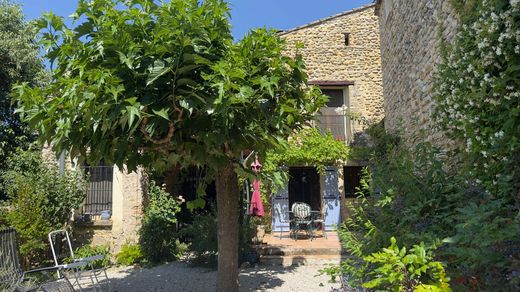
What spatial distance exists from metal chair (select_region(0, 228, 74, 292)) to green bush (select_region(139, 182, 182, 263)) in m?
3.19

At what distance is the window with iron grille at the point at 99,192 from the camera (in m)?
9.33

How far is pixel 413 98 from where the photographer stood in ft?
19.6

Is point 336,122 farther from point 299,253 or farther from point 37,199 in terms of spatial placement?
point 37,199

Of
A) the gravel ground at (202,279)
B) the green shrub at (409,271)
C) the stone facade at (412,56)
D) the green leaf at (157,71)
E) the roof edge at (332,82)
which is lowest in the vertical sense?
the gravel ground at (202,279)

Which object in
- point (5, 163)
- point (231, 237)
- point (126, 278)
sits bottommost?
point (126, 278)

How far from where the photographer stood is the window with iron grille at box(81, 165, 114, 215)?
30.6ft

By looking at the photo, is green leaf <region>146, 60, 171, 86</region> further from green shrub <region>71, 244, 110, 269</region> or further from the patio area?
green shrub <region>71, 244, 110, 269</region>

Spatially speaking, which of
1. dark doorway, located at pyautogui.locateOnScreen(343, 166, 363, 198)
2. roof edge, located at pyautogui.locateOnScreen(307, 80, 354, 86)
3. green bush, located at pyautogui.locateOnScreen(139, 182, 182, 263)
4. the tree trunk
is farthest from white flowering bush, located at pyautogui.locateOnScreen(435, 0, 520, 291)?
roof edge, located at pyautogui.locateOnScreen(307, 80, 354, 86)

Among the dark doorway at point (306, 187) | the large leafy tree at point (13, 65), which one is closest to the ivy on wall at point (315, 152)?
the dark doorway at point (306, 187)

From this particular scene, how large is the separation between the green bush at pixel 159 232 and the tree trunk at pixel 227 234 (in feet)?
12.4

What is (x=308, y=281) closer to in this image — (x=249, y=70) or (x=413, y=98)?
(x=413, y=98)

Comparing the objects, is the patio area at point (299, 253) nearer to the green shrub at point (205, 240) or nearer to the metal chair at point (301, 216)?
the metal chair at point (301, 216)

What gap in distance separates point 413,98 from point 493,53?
2789 millimetres

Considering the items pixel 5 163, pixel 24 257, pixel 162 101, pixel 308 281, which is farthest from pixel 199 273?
pixel 5 163
